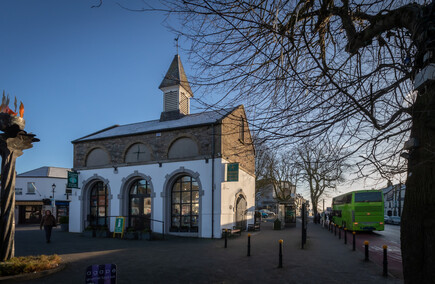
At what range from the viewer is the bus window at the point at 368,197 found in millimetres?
20589

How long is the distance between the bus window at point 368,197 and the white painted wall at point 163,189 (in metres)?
8.17

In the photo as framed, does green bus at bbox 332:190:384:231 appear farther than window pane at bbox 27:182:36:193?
No

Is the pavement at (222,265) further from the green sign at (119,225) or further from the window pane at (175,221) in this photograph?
the window pane at (175,221)

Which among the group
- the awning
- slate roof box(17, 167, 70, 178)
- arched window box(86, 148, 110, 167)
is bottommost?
the awning

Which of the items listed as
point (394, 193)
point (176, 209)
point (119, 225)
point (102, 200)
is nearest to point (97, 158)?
point (102, 200)

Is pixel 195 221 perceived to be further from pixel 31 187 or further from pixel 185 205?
pixel 31 187

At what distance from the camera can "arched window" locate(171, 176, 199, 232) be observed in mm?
19141

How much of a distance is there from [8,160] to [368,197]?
Answer: 2079 centimetres

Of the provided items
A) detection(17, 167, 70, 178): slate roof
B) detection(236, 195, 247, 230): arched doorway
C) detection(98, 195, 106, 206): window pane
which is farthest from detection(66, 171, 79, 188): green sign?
detection(17, 167, 70, 178): slate roof

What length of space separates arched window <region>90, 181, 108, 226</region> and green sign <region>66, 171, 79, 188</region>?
51.1 inches

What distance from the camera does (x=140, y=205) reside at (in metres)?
20.7

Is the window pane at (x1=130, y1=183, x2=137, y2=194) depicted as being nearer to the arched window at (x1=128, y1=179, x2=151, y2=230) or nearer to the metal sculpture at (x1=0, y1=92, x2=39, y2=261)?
the arched window at (x1=128, y1=179, x2=151, y2=230)

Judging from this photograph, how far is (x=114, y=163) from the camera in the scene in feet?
71.1

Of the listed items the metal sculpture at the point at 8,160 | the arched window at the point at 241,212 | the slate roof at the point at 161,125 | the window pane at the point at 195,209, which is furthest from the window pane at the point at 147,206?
the metal sculpture at the point at 8,160
